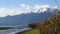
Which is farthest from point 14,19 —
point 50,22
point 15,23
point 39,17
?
point 50,22

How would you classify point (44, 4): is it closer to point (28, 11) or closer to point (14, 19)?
point (28, 11)

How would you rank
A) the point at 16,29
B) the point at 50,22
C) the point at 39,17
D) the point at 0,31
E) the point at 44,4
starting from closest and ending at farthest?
the point at 50,22 → the point at 39,17 → the point at 44,4 → the point at 16,29 → the point at 0,31

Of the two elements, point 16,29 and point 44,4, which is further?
point 16,29

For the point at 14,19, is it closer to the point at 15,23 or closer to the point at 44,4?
the point at 15,23

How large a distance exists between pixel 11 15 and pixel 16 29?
586 mm

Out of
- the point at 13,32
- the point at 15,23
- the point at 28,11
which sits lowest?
the point at 13,32

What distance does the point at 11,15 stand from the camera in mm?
5570

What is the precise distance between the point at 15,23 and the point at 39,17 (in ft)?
3.11

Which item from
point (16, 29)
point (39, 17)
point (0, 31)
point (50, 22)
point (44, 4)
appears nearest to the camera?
point (50, 22)

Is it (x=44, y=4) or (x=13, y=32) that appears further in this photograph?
(x=13, y=32)

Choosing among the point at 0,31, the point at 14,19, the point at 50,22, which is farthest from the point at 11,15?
the point at 50,22

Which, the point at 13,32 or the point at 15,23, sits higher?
the point at 15,23

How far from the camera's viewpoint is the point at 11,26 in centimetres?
561

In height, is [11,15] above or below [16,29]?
above
